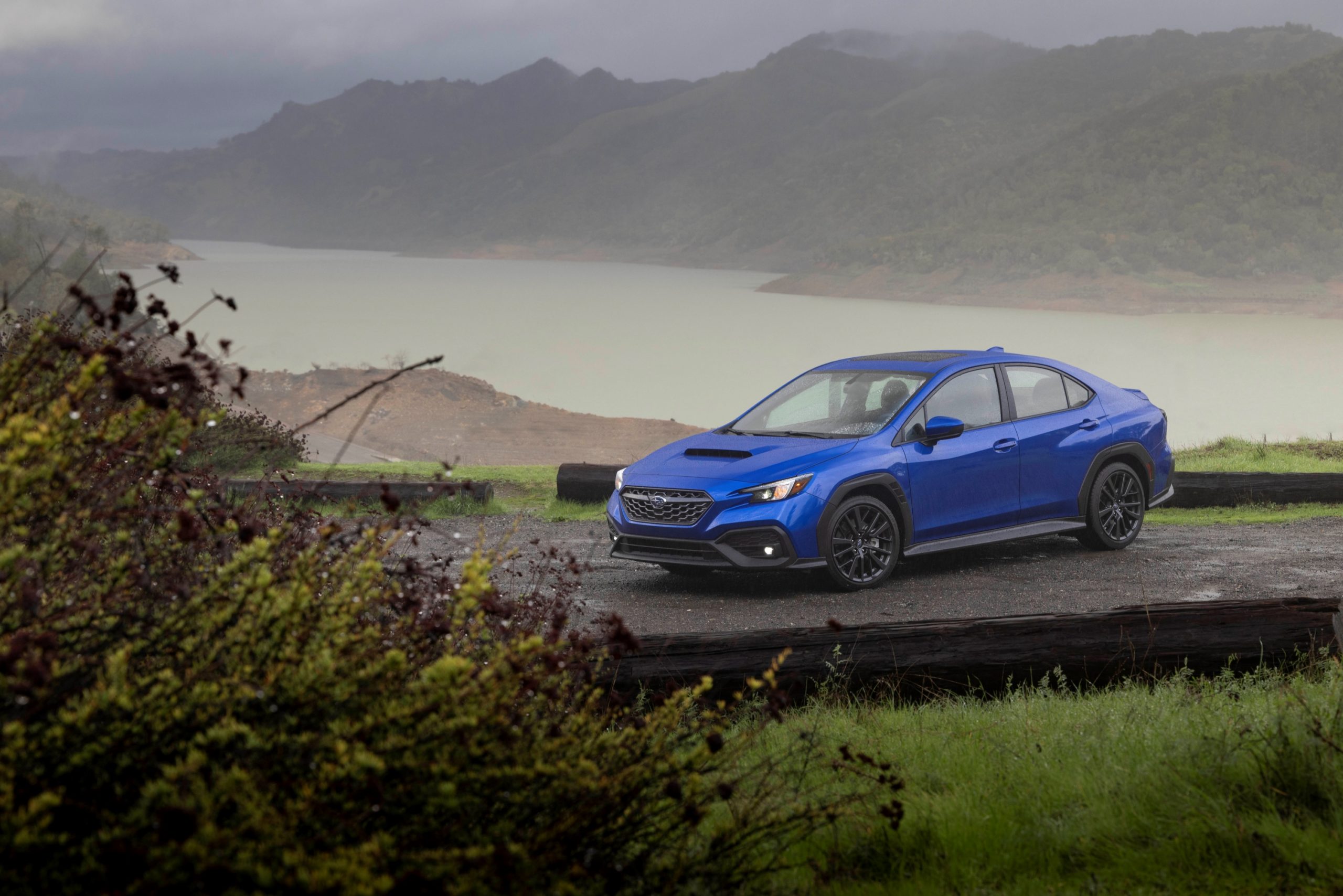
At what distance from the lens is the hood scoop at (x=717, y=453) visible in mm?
8523

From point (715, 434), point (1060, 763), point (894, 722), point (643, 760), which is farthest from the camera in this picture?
point (715, 434)

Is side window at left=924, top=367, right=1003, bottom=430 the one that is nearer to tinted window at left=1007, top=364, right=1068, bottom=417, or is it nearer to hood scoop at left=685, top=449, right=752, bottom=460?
tinted window at left=1007, top=364, right=1068, bottom=417

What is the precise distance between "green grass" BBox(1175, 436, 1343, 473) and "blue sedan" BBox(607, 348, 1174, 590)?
5.60 metres

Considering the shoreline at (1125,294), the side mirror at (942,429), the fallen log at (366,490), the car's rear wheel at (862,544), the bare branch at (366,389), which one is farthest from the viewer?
the shoreline at (1125,294)

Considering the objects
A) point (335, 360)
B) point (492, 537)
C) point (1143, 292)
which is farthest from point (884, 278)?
point (492, 537)

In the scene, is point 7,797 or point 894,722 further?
point 894,722

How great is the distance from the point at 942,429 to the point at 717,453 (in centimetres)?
161

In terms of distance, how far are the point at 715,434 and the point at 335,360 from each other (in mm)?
51032

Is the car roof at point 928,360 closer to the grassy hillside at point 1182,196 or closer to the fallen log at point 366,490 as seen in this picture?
the fallen log at point 366,490

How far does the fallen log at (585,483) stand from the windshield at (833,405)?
4.33 meters

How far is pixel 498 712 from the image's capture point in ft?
9.07

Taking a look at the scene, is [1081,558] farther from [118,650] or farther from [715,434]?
[118,650]

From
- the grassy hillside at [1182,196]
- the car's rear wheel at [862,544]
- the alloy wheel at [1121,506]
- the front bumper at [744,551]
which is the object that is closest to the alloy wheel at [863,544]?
the car's rear wheel at [862,544]

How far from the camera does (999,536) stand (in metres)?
9.09
